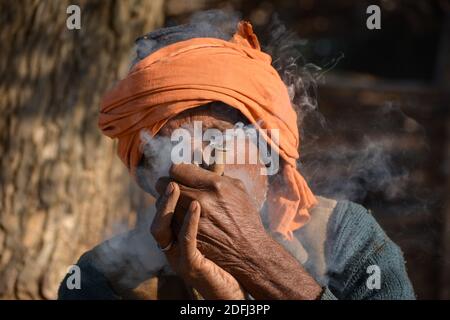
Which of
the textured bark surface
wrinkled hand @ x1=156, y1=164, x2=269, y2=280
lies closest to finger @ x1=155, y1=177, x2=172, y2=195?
wrinkled hand @ x1=156, y1=164, x2=269, y2=280

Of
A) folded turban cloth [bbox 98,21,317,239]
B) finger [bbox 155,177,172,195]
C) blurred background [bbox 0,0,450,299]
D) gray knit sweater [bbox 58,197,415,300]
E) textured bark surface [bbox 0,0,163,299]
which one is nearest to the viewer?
finger [bbox 155,177,172,195]

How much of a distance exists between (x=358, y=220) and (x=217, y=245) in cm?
66

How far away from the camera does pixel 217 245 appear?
244 centimetres

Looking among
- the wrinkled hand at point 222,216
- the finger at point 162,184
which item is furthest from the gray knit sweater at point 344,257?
the finger at point 162,184

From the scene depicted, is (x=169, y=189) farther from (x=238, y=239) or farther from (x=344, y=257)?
(x=344, y=257)

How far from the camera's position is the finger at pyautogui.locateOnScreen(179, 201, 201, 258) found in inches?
90.7

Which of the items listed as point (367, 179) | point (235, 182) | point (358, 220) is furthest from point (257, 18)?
point (235, 182)

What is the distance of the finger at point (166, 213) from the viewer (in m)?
2.33

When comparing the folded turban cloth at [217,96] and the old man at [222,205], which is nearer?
the old man at [222,205]

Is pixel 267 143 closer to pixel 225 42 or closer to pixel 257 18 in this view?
pixel 225 42

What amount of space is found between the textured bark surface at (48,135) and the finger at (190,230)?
1412 mm

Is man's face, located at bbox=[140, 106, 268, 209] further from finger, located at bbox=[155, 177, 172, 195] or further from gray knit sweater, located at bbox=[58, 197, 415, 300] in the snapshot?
gray knit sweater, located at bbox=[58, 197, 415, 300]

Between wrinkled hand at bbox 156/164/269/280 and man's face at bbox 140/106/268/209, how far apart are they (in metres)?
0.12

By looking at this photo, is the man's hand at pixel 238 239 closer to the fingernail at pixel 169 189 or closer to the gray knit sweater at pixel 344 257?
the fingernail at pixel 169 189
